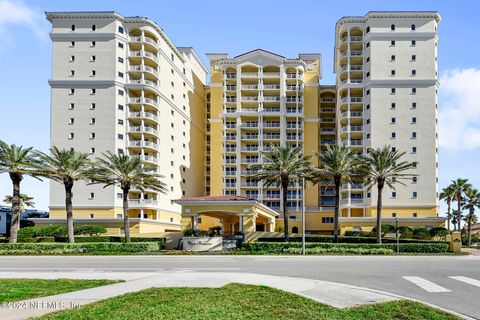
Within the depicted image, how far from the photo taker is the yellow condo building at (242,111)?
222ft

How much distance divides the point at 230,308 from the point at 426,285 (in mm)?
9724

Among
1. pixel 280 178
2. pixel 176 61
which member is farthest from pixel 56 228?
pixel 176 61

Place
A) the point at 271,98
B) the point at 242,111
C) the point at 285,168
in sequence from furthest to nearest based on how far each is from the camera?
the point at 271,98, the point at 242,111, the point at 285,168

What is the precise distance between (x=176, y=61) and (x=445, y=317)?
78.5 m

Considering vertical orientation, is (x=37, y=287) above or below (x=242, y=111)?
below

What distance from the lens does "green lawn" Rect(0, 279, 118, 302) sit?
13913 millimetres

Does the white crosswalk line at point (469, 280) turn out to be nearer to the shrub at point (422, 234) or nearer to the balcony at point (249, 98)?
the shrub at point (422, 234)

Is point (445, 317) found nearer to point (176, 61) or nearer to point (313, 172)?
point (313, 172)

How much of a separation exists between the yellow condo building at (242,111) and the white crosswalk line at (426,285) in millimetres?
33515

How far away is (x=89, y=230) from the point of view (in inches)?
2248

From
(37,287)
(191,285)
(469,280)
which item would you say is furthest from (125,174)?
(469,280)

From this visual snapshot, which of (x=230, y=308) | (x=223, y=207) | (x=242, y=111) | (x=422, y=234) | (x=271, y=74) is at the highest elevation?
(x=271, y=74)

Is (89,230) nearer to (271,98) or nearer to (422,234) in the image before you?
(271,98)

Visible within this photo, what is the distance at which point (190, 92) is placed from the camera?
92.2 m
